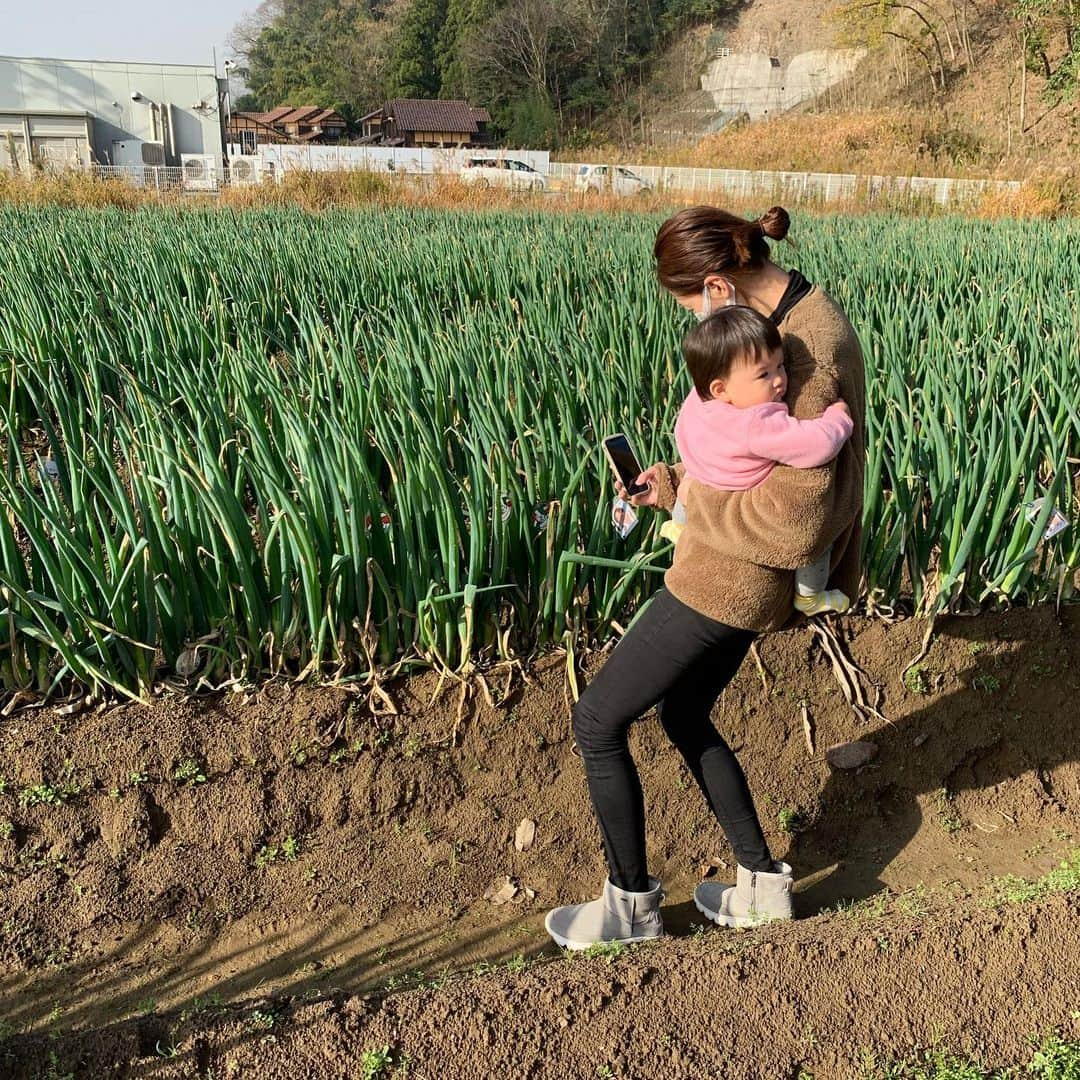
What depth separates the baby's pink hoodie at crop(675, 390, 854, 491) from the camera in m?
1.21

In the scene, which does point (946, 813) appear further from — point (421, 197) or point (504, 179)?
point (504, 179)

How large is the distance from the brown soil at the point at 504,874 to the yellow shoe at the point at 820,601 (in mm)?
518

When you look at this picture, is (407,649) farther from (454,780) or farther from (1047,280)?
(1047,280)

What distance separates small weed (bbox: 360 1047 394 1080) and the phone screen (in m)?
0.90

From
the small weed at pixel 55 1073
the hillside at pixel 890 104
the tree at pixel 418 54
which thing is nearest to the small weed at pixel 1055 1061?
the small weed at pixel 55 1073

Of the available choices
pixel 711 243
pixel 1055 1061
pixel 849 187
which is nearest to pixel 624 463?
pixel 711 243

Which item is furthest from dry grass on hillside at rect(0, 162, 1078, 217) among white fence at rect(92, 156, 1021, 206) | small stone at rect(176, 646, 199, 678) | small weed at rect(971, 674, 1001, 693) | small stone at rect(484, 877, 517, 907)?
small stone at rect(484, 877, 517, 907)

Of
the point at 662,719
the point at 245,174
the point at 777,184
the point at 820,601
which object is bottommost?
the point at 662,719

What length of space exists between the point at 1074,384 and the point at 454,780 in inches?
81.7

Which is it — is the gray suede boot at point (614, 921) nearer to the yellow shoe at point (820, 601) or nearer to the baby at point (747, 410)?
the yellow shoe at point (820, 601)

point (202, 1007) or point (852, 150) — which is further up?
point (852, 150)

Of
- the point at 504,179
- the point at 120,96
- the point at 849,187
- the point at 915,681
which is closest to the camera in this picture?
the point at 915,681

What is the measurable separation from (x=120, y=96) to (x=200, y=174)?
14.7m

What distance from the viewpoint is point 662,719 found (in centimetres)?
163
